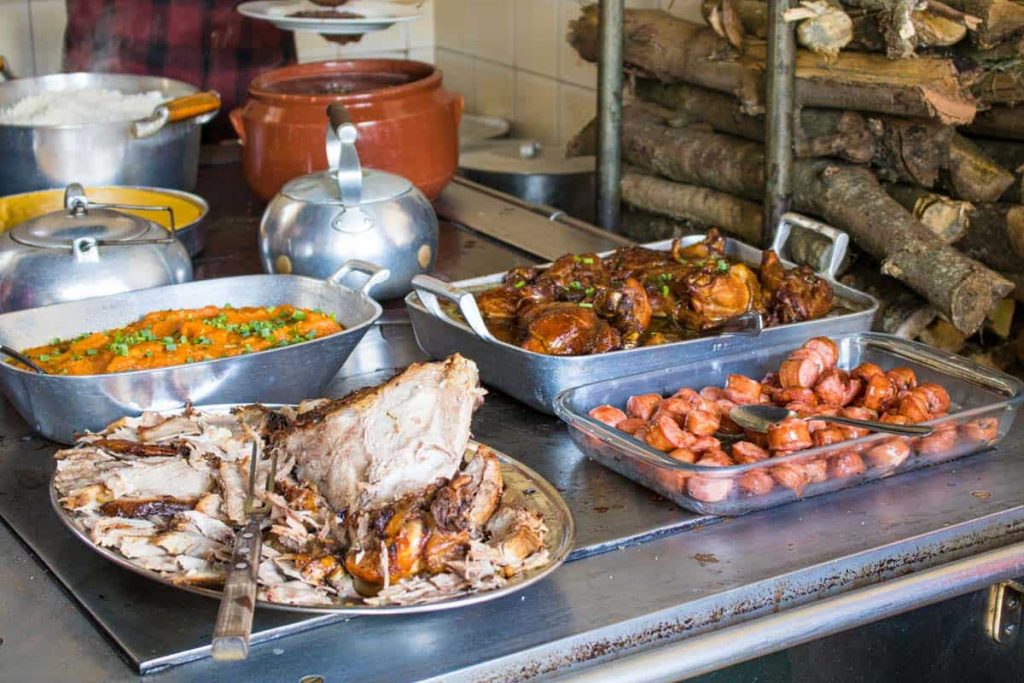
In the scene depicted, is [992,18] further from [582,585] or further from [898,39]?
[582,585]

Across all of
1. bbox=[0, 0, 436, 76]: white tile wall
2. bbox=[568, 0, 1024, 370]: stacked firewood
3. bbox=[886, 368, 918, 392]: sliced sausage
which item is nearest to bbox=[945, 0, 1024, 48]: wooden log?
bbox=[568, 0, 1024, 370]: stacked firewood

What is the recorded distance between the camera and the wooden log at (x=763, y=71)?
2.50m

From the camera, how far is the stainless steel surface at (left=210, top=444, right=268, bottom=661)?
1.20 m

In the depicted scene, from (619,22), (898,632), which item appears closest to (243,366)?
(898,632)

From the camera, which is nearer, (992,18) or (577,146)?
(992,18)

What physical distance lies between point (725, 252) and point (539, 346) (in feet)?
2.05

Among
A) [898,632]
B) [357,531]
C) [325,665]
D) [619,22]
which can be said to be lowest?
[898,632]

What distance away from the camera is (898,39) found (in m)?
2.52

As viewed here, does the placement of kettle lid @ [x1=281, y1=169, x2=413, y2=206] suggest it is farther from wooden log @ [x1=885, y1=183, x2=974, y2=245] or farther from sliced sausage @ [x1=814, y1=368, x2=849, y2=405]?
wooden log @ [x1=885, y1=183, x2=974, y2=245]

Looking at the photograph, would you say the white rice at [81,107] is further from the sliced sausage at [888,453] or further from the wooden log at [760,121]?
the sliced sausage at [888,453]

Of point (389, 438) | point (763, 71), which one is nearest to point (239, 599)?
point (389, 438)

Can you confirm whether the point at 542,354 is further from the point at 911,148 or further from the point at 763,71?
the point at 763,71

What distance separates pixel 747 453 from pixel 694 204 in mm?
1670

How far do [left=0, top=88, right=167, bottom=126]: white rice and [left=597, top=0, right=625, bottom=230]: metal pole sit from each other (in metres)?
1.03
